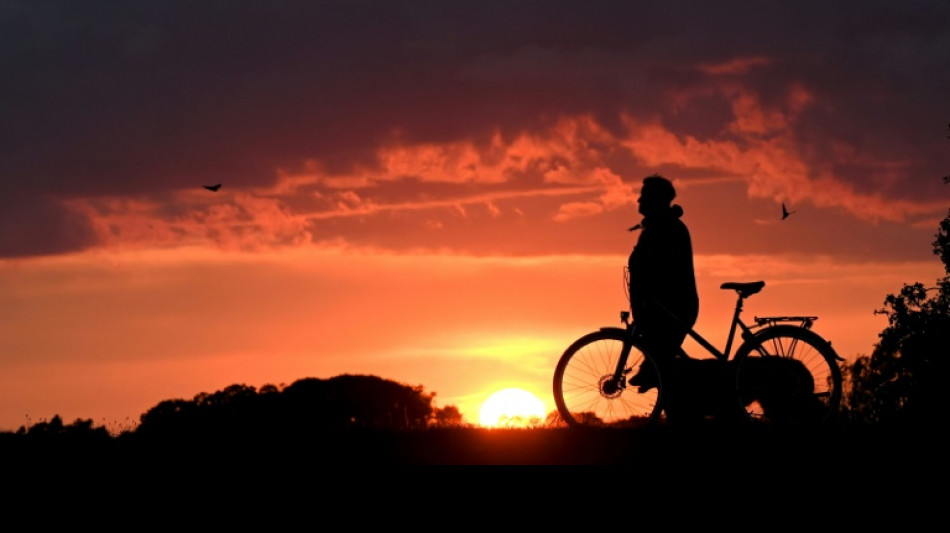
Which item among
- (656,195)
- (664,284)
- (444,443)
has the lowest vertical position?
(444,443)

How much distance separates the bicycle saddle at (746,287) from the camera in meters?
14.0

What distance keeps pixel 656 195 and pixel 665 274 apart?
103 cm

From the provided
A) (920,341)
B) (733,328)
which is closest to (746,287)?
(733,328)

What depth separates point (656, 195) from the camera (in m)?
14.6

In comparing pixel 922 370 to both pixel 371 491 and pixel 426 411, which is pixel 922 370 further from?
pixel 426 411

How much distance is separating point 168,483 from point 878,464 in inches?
293

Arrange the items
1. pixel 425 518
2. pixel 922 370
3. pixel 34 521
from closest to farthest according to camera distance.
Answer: pixel 425 518 → pixel 34 521 → pixel 922 370

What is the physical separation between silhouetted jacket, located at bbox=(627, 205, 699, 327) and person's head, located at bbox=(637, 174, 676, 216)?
0.39 feet

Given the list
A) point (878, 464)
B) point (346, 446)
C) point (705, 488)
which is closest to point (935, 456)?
point (878, 464)

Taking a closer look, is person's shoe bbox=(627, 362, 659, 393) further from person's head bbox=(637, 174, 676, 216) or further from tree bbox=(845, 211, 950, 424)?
tree bbox=(845, 211, 950, 424)

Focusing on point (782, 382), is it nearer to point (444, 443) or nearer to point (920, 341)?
point (444, 443)

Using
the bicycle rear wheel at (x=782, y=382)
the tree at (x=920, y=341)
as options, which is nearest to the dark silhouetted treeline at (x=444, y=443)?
the bicycle rear wheel at (x=782, y=382)

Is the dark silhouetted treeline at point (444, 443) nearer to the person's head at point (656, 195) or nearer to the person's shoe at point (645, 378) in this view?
the person's shoe at point (645, 378)

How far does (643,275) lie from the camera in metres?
14.5
